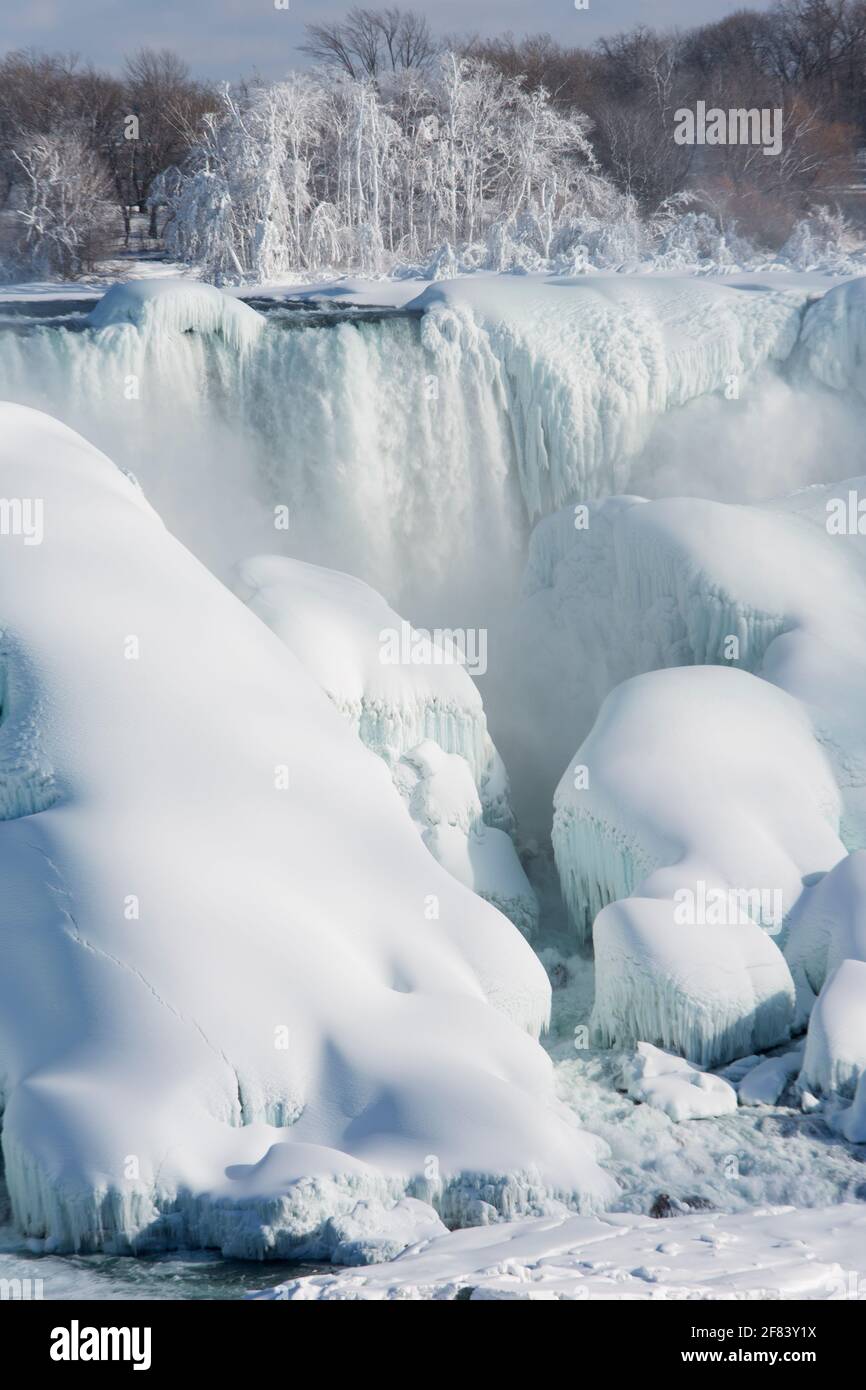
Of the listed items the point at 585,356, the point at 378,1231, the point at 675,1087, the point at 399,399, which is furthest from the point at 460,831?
the point at 585,356

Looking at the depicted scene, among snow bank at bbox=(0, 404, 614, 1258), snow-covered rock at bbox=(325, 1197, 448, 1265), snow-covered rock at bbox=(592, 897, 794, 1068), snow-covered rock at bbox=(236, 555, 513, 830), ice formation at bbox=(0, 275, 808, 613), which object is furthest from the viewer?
ice formation at bbox=(0, 275, 808, 613)

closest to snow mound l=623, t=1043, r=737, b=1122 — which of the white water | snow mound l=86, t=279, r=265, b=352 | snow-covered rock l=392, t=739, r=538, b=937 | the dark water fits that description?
snow-covered rock l=392, t=739, r=538, b=937

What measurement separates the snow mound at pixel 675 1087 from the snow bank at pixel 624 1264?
A: 0.99m

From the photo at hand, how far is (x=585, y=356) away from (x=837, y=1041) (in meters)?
7.51

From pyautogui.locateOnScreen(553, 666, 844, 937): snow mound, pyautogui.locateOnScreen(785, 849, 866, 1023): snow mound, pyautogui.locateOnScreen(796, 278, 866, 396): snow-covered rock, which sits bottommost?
pyautogui.locateOnScreen(785, 849, 866, 1023): snow mound

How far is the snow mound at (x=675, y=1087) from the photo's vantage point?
7.40 m

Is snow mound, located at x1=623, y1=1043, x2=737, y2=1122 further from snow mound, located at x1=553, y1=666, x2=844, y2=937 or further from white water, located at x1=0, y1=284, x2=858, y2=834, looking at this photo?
white water, located at x1=0, y1=284, x2=858, y2=834

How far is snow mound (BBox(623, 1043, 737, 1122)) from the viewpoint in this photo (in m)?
7.40

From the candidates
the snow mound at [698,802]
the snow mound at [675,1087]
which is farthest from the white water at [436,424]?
the snow mound at [675,1087]

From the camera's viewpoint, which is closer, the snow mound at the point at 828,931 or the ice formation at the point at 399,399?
the snow mound at the point at 828,931

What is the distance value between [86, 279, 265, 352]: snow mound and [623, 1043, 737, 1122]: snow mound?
753 centimetres

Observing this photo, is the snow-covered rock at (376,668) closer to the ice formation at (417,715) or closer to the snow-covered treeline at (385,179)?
the ice formation at (417,715)
